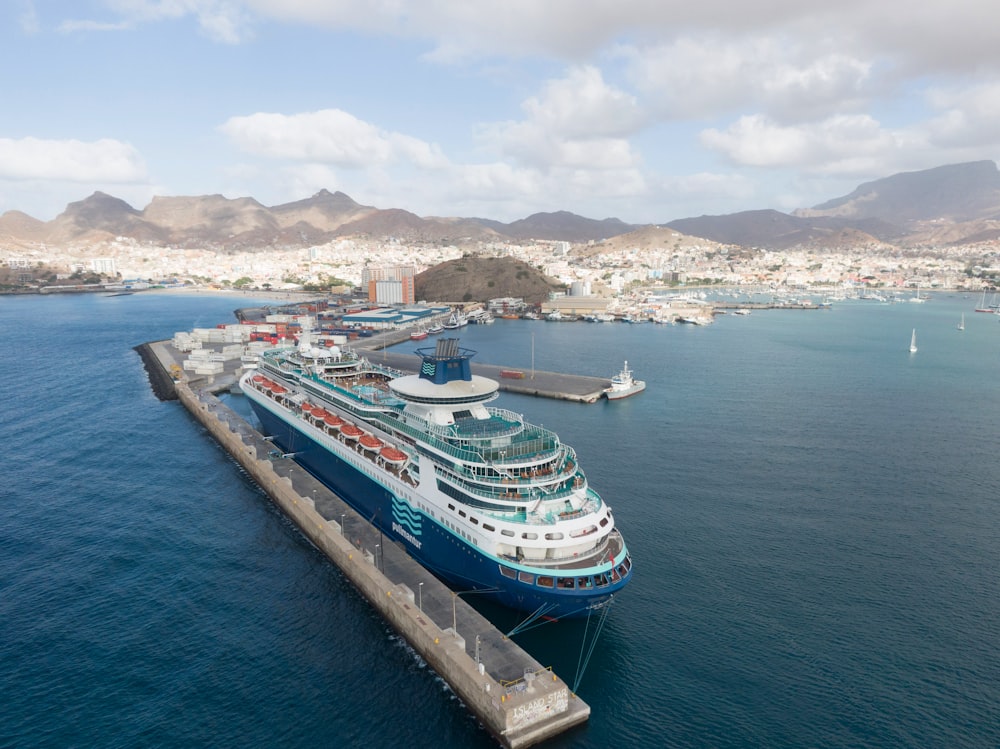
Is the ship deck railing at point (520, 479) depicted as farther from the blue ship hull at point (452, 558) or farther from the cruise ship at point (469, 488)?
the blue ship hull at point (452, 558)

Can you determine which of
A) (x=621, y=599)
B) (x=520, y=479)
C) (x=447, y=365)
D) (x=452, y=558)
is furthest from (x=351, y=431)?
(x=621, y=599)

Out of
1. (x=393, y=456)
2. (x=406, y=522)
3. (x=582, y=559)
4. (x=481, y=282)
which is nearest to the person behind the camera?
(x=582, y=559)

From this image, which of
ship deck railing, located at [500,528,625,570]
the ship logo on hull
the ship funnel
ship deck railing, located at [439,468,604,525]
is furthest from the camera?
the ship funnel

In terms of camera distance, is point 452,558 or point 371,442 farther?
point 371,442

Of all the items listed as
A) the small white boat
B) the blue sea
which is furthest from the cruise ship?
the small white boat

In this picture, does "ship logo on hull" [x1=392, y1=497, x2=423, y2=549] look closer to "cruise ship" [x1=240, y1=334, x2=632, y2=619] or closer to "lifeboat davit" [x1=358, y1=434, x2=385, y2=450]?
"cruise ship" [x1=240, y1=334, x2=632, y2=619]

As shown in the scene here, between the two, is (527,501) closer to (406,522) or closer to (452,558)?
(452,558)

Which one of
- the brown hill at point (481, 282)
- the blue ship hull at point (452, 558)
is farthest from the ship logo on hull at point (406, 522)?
the brown hill at point (481, 282)
